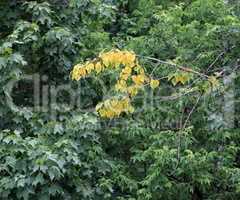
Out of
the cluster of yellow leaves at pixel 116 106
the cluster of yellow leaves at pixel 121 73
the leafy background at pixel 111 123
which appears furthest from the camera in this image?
the leafy background at pixel 111 123

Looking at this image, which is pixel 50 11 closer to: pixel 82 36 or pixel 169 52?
pixel 82 36

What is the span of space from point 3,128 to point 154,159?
1398 millimetres

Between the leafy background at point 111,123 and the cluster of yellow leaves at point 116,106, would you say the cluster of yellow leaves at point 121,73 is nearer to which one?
the cluster of yellow leaves at point 116,106

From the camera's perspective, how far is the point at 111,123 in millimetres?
5781

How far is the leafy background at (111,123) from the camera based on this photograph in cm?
491

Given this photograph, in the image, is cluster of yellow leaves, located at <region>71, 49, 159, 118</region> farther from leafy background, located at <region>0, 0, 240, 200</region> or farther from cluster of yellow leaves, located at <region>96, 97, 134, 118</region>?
leafy background, located at <region>0, 0, 240, 200</region>

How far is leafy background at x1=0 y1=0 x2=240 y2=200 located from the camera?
16.1ft

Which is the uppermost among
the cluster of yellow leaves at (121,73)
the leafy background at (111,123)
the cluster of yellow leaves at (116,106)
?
the cluster of yellow leaves at (121,73)

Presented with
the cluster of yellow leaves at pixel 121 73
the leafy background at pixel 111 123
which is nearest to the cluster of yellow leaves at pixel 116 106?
the cluster of yellow leaves at pixel 121 73

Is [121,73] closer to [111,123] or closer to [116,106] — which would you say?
[116,106]

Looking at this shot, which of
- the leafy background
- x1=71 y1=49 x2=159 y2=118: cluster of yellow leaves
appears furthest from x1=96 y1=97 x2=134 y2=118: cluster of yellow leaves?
the leafy background

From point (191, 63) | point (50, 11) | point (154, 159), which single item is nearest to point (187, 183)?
point (154, 159)

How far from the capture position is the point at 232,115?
5160 millimetres

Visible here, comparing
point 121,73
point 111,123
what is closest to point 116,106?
point 121,73
